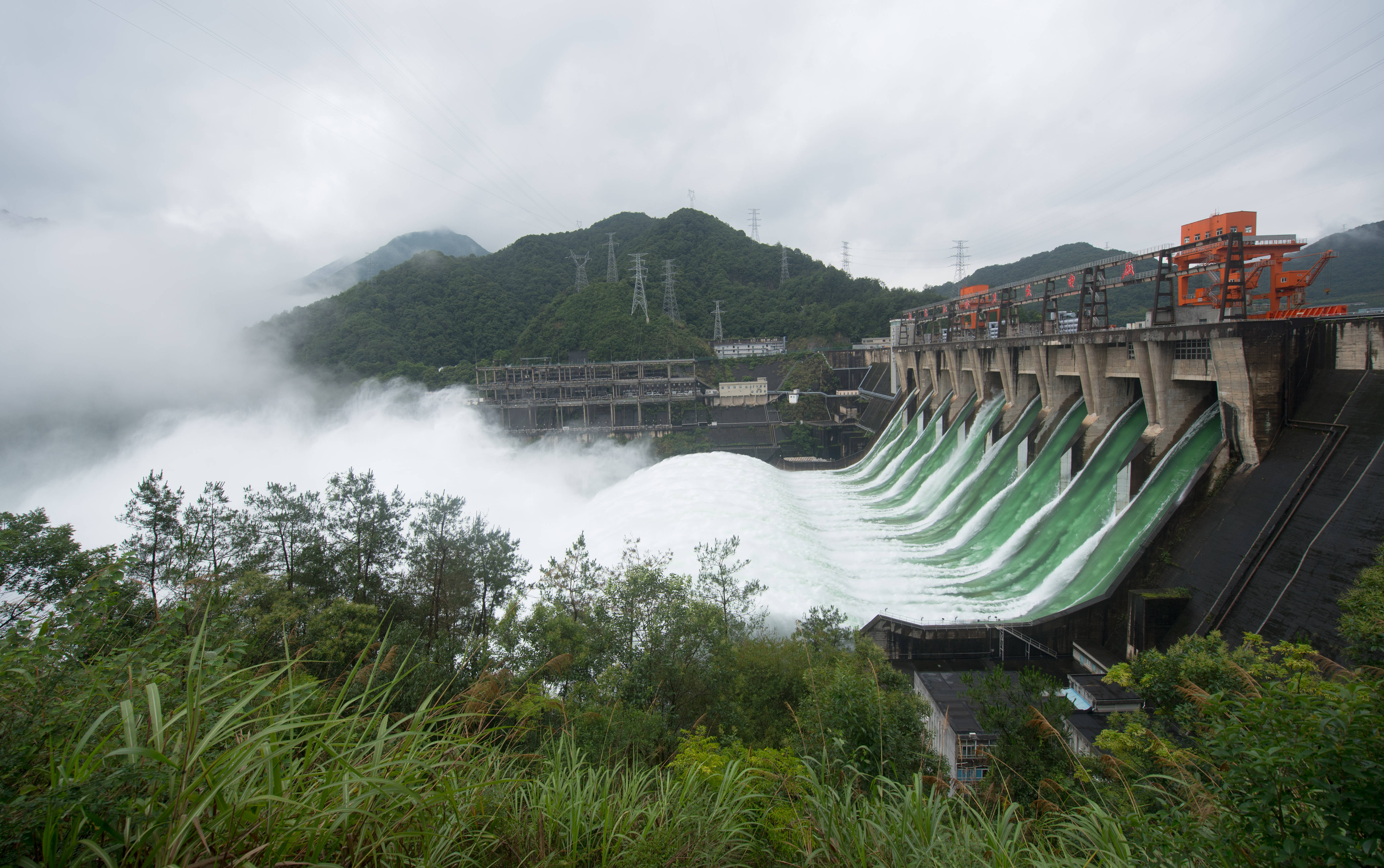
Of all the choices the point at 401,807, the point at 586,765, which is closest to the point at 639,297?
the point at 586,765

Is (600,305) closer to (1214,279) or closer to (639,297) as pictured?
(639,297)

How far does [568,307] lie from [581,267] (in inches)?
350

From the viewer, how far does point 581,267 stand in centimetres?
6625

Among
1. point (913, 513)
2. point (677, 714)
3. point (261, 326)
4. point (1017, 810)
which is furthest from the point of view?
point (261, 326)

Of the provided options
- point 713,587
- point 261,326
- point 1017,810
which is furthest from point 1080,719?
→ point 261,326

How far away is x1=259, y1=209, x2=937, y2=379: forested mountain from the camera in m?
53.8

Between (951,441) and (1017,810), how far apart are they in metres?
21.2

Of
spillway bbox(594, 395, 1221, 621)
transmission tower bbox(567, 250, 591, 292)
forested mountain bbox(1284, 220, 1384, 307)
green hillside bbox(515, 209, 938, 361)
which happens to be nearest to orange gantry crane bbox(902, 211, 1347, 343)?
spillway bbox(594, 395, 1221, 621)

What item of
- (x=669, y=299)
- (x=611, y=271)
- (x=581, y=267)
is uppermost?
(x=581, y=267)

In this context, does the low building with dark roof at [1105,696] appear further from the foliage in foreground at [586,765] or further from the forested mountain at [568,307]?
the forested mountain at [568,307]

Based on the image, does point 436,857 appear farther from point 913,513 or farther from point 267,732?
point 913,513

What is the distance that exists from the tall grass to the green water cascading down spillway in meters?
10.1

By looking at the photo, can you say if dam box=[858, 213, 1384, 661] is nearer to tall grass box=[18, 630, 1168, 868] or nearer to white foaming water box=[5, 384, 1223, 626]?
white foaming water box=[5, 384, 1223, 626]

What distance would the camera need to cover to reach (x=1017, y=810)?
13.3 feet
